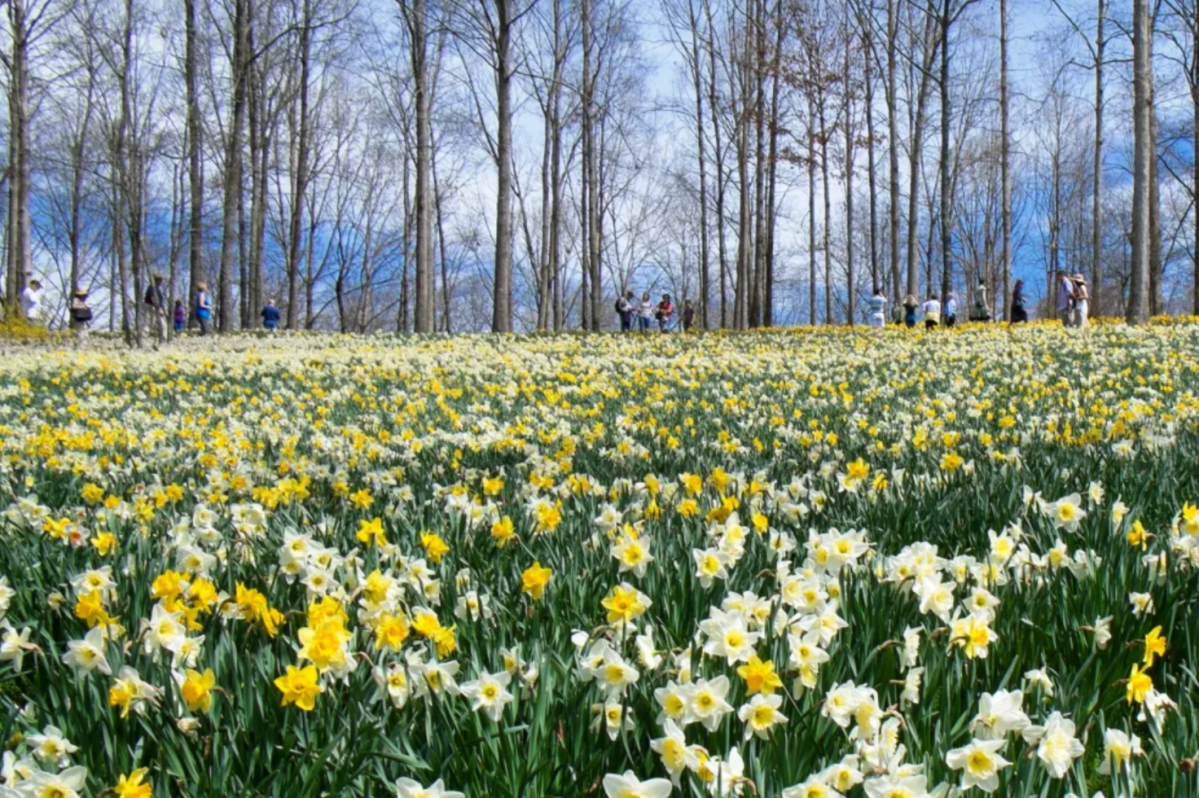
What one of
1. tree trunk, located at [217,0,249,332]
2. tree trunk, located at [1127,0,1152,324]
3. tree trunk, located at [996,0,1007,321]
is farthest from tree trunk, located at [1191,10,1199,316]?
tree trunk, located at [217,0,249,332]

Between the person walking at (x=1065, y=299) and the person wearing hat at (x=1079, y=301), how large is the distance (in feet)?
0.23

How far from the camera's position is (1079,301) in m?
16.9

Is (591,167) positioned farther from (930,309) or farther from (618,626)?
(618,626)

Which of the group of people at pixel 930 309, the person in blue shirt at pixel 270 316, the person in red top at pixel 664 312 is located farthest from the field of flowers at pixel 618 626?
the person in blue shirt at pixel 270 316

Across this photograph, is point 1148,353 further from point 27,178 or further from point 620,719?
point 27,178

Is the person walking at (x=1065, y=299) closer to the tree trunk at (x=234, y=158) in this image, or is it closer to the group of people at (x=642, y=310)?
the group of people at (x=642, y=310)

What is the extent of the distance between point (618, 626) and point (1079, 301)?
1772 centimetres

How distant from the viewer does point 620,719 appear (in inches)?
58.2

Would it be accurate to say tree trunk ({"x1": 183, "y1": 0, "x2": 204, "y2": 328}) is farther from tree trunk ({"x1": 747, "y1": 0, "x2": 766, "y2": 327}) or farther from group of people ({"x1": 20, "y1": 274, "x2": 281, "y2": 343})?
tree trunk ({"x1": 747, "y1": 0, "x2": 766, "y2": 327})

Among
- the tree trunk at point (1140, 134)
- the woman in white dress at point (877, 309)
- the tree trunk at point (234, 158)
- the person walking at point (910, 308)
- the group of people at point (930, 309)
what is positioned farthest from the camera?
the woman in white dress at point (877, 309)

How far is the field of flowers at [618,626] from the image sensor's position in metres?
1.38

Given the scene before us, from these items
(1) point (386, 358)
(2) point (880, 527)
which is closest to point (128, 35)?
(1) point (386, 358)

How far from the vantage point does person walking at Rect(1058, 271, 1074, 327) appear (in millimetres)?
16516

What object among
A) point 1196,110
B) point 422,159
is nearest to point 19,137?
point 422,159
